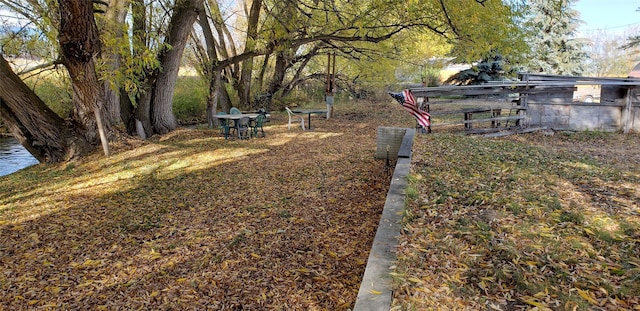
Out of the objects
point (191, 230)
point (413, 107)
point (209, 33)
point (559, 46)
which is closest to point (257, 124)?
point (209, 33)

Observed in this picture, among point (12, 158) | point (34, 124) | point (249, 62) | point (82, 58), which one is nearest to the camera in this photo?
point (82, 58)

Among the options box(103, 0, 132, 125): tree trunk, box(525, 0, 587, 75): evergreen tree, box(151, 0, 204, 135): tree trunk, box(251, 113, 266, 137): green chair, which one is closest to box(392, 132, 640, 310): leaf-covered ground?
box(251, 113, 266, 137): green chair

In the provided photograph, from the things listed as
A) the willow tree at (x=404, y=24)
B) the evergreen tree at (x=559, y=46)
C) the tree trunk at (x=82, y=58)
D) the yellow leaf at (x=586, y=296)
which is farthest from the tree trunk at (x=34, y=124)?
the evergreen tree at (x=559, y=46)

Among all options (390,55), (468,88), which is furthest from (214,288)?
(390,55)

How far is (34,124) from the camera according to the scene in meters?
8.59

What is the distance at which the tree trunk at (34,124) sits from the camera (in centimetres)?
816

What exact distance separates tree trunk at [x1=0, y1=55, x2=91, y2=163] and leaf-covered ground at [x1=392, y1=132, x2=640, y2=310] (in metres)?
7.74

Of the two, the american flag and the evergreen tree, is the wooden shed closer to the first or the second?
the american flag

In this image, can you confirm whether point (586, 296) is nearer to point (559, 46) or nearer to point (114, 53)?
point (114, 53)

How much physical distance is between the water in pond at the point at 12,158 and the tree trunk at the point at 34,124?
7.60 ft

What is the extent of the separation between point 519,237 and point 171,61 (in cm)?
1016

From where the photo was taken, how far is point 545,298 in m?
2.54

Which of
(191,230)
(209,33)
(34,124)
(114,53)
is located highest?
(209,33)

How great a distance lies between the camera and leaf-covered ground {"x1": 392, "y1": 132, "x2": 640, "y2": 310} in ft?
8.44
